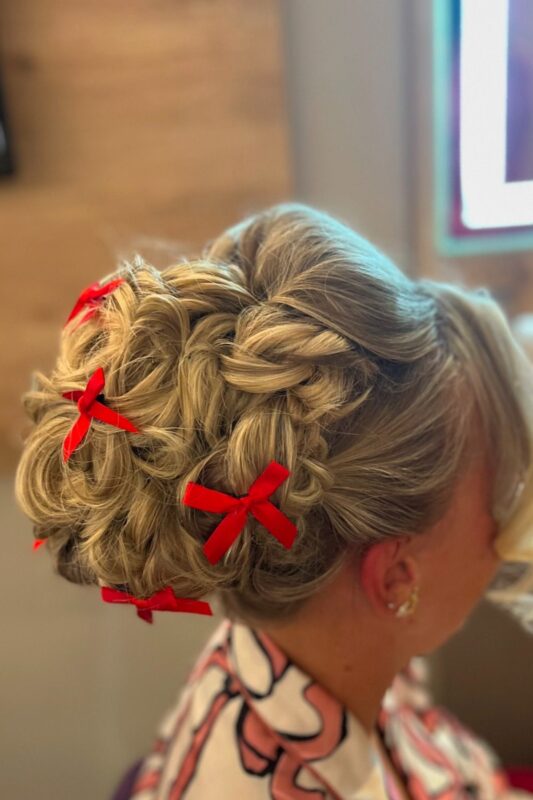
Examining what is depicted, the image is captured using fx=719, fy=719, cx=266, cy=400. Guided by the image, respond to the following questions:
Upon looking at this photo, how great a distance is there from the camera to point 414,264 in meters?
1.10

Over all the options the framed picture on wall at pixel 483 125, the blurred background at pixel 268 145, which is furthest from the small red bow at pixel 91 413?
the framed picture on wall at pixel 483 125

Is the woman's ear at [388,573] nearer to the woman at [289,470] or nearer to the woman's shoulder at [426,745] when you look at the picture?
the woman at [289,470]

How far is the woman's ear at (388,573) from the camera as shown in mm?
616

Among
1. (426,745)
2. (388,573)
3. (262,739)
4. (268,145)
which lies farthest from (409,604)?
(268,145)

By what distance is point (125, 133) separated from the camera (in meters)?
0.98

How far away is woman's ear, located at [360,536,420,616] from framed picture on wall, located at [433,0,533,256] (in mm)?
591

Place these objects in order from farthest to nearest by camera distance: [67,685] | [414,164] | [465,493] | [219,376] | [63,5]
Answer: [67,685] → [414,164] → [63,5] → [465,493] → [219,376]

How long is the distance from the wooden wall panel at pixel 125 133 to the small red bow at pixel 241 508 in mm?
458

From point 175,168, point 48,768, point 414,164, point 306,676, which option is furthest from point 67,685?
point 414,164

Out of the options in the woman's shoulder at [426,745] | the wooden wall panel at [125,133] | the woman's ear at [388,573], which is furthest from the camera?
the wooden wall panel at [125,133]

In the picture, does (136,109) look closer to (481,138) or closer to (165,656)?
(481,138)

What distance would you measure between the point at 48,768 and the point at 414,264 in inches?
42.5

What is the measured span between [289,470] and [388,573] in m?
0.20

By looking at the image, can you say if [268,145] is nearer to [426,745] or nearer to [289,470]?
[289,470]
